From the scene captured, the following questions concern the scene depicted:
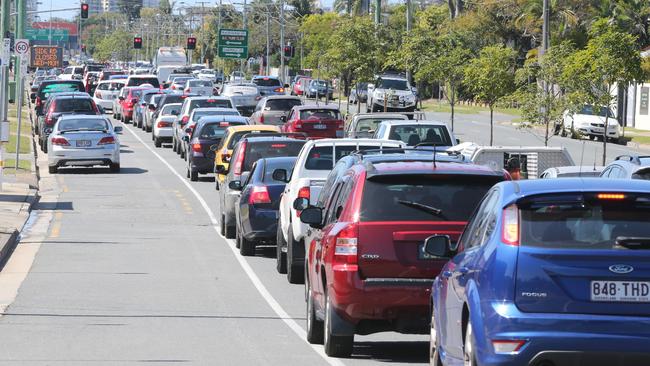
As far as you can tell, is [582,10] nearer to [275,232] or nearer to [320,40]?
[320,40]

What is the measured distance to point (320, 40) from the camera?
9375cm

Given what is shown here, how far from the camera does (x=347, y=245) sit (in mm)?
11656

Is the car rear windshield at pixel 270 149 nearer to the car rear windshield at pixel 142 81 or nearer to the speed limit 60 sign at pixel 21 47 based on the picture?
the speed limit 60 sign at pixel 21 47

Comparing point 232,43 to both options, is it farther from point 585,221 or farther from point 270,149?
point 585,221

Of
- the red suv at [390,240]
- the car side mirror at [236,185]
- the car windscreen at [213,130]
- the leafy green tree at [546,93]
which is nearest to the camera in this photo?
the red suv at [390,240]

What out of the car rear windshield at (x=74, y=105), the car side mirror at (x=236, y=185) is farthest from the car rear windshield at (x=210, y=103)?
the car side mirror at (x=236, y=185)

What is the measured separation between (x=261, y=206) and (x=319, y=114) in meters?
25.0

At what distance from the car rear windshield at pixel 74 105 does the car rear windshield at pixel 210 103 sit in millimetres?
3348

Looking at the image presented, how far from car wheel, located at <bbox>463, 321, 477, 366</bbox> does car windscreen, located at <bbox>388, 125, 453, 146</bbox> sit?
21857 mm

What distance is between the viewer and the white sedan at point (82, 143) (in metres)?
39.4

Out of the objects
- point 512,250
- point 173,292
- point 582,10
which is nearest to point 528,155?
point 173,292

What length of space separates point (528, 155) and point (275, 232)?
19.6 ft

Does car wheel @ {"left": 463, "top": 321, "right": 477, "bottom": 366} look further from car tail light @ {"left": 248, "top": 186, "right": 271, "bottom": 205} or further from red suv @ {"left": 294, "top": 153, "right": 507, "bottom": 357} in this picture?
car tail light @ {"left": 248, "top": 186, "right": 271, "bottom": 205}

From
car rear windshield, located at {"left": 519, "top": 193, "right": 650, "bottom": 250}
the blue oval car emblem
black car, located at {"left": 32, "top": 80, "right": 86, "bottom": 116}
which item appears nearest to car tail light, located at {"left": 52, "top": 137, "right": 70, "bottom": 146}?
black car, located at {"left": 32, "top": 80, "right": 86, "bottom": 116}
